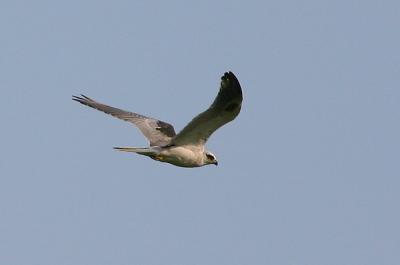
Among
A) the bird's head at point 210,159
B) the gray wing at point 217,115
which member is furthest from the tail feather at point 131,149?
the bird's head at point 210,159

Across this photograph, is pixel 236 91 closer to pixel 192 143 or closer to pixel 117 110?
pixel 192 143

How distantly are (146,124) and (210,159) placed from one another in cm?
223

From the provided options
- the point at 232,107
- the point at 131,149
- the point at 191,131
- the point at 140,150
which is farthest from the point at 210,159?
the point at 232,107

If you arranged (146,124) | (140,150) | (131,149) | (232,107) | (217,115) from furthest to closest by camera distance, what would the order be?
(146,124) < (140,150) < (131,149) < (217,115) < (232,107)

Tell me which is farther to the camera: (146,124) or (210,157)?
(146,124)

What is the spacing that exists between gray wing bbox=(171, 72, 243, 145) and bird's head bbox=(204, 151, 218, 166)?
52 centimetres

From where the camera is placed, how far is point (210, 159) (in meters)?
20.5

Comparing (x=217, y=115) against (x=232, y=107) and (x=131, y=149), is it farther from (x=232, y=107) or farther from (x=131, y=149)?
(x=131, y=149)

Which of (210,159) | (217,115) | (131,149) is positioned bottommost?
(131,149)

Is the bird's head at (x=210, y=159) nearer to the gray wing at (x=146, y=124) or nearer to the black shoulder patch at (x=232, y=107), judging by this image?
the gray wing at (x=146, y=124)

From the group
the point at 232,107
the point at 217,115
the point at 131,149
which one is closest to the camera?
the point at 232,107

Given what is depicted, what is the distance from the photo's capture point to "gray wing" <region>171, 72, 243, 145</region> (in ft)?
59.5

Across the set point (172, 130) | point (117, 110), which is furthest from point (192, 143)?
point (117, 110)

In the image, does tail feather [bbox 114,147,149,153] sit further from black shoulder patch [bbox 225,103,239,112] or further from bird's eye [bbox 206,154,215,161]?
black shoulder patch [bbox 225,103,239,112]
